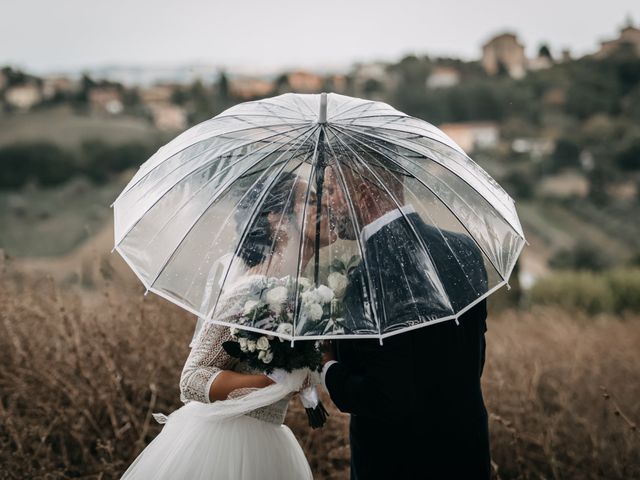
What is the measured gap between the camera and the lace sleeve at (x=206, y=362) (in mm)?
2480

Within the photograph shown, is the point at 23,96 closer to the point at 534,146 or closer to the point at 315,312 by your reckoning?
the point at 534,146

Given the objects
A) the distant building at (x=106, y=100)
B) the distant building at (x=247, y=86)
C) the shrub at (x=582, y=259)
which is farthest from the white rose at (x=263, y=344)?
the distant building at (x=106, y=100)

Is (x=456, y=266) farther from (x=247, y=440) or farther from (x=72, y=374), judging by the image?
(x=72, y=374)

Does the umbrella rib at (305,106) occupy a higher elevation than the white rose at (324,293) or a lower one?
higher

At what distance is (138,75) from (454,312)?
54.7 metres

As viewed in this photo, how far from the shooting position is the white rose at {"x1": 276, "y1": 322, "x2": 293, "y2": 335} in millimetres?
2229

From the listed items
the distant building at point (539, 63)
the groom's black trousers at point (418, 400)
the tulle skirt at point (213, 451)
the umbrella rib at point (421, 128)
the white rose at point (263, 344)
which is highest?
the distant building at point (539, 63)

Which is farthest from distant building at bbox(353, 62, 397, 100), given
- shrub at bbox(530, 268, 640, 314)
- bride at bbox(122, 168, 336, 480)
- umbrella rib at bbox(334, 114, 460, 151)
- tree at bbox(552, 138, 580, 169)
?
bride at bbox(122, 168, 336, 480)

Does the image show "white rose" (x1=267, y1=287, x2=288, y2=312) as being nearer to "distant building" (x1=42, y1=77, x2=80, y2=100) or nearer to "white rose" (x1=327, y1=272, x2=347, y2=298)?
"white rose" (x1=327, y1=272, x2=347, y2=298)

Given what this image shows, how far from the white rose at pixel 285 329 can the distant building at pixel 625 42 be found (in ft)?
138

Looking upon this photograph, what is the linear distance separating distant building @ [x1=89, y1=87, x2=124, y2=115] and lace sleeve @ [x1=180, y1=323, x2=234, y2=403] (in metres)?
49.5

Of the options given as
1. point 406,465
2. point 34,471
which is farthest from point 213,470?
point 34,471

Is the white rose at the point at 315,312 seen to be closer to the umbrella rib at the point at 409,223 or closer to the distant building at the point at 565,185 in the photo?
the umbrella rib at the point at 409,223

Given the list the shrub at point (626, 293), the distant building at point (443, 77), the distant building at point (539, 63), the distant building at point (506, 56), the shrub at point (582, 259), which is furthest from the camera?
the distant building at point (506, 56)
